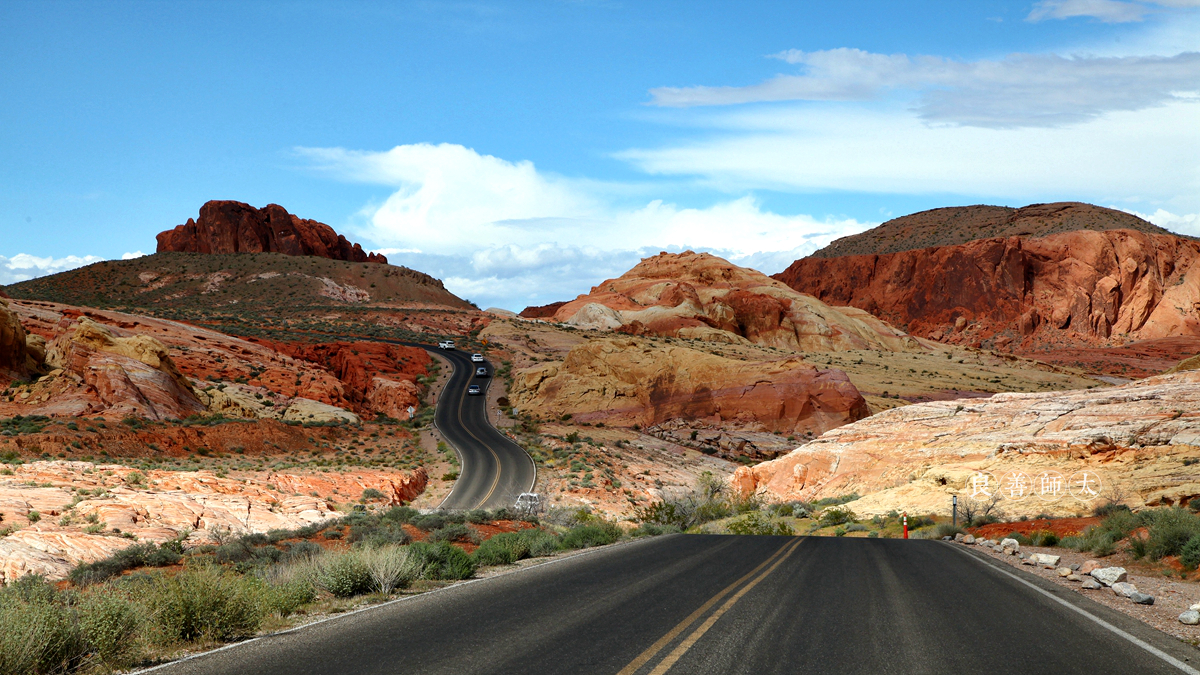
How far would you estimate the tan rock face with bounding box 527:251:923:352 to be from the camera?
10694cm

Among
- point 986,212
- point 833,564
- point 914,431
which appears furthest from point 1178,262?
point 833,564

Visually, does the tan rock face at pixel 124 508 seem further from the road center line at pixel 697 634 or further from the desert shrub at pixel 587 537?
the road center line at pixel 697 634

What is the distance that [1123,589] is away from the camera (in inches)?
407

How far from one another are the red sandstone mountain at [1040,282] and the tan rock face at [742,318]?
64.6 ft

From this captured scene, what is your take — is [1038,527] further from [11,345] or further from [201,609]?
[11,345]

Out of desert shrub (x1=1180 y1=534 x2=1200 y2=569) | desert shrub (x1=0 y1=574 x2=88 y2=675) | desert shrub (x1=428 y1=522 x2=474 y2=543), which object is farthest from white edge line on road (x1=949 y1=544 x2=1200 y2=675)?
desert shrub (x1=428 y1=522 x2=474 y2=543)

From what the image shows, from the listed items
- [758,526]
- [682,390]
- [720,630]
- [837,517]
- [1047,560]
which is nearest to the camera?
[720,630]

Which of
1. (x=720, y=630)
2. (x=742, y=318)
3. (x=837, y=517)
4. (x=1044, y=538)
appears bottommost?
(x=837, y=517)

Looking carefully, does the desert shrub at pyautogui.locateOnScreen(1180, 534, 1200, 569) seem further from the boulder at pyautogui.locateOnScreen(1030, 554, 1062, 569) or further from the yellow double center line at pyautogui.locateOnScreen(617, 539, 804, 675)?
the yellow double center line at pyautogui.locateOnScreen(617, 539, 804, 675)

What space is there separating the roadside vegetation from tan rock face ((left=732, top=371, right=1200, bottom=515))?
15.7m

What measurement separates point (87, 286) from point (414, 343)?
77.7m

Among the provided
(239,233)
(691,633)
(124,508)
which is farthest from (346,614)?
(239,233)

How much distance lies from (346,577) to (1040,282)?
453ft

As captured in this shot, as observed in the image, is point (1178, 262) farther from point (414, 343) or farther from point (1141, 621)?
point (1141, 621)
